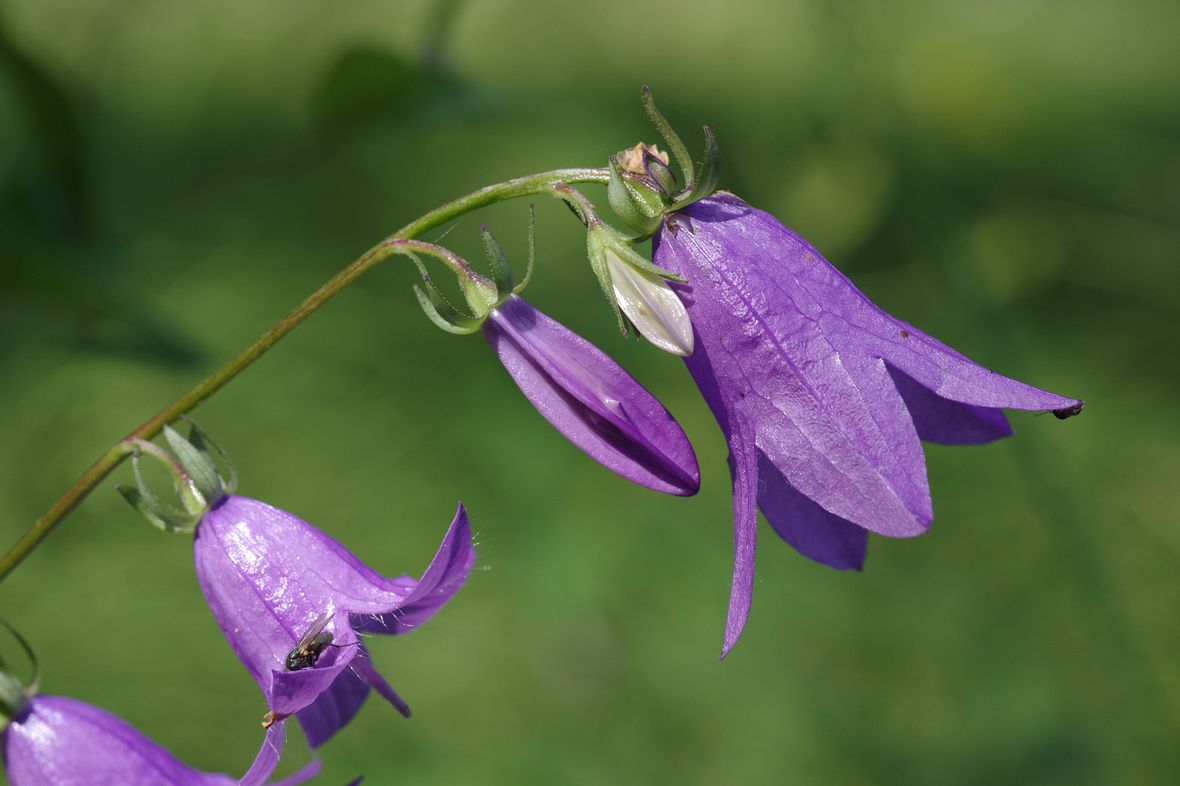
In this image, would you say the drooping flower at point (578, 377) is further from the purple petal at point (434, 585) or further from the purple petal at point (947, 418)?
the purple petal at point (947, 418)

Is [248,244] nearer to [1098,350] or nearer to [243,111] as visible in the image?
[243,111]

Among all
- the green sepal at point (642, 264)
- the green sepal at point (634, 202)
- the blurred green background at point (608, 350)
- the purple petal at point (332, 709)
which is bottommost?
the blurred green background at point (608, 350)

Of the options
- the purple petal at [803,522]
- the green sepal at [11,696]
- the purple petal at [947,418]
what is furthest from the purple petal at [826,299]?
the green sepal at [11,696]

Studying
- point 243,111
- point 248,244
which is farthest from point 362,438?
point 243,111

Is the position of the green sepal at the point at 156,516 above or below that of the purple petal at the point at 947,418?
above

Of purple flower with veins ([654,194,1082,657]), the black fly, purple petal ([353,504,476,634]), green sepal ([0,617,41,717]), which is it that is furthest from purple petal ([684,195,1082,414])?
green sepal ([0,617,41,717])

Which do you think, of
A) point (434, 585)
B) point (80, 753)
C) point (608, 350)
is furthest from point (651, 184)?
point (608, 350)

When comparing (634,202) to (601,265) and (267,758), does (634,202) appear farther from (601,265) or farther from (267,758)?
(267,758)

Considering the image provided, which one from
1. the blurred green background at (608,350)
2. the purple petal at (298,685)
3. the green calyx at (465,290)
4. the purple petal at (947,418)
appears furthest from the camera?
the blurred green background at (608,350)
